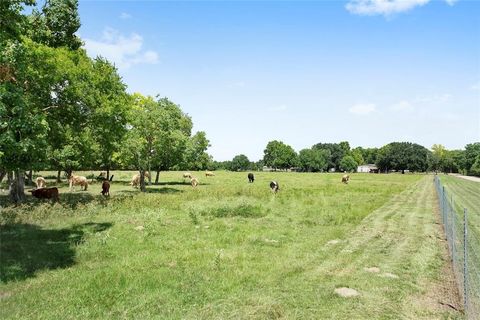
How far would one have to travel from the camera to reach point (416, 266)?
42.0 feet

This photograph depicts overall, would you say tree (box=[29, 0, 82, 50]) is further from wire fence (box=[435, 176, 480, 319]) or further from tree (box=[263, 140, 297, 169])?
tree (box=[263, 140, 297, 169])

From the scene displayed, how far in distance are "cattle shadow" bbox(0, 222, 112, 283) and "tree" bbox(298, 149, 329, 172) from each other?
164342 millimetres

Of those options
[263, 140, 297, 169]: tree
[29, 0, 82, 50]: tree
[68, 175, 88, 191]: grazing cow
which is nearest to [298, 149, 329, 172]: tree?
[263, 140, 297, 169]: tree

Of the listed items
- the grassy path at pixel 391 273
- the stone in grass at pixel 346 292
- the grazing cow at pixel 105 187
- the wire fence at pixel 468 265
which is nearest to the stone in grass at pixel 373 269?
the grassy path at pixel 391 273

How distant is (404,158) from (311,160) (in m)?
42.7

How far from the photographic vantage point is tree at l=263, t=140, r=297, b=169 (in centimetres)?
18112

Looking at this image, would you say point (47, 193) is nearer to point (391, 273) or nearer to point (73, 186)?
point (73, 186)

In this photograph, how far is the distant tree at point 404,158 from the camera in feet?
564

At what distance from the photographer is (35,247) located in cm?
1501

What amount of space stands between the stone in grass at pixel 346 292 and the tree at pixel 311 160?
560ft

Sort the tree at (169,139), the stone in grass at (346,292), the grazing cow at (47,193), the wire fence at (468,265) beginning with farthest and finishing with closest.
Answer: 1. the tree at (169,139)
2. the grazing cow at (47,193)
3. the stone in grass at (346,292)
4. the wire fence at (468,265)

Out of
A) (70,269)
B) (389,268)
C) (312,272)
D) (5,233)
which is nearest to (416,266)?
(389,268)

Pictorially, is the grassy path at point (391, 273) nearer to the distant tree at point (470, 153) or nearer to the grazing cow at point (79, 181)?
the grazing cow at point (79, 181)

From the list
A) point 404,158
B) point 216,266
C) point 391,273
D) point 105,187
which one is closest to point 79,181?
point 105,187
